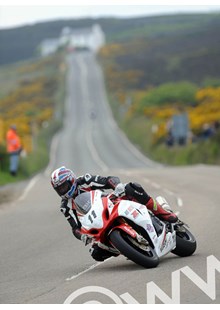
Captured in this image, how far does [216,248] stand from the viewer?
12.6 meters

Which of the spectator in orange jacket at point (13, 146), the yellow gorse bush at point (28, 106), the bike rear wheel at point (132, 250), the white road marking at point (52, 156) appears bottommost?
the yellow gorse bush at point (28, 106)

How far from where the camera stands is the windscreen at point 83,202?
1167 cm

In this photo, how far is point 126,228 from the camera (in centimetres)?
1127

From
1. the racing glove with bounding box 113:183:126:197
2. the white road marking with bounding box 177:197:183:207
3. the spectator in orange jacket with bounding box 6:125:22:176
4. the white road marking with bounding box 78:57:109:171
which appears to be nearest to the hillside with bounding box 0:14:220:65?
the white road marking with bounding box 78:57:109:171

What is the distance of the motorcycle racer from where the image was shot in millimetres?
11758

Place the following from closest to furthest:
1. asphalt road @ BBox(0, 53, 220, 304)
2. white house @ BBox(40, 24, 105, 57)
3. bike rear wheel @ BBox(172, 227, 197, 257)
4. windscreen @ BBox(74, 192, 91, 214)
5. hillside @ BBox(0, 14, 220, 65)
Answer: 1. asphalt road @ BBox(0, 53, 220, 304)
2. windscreen @ BBox(74, 192, 91, 214)
3. bike rear wheel @ BBox(172, 227, 197, 257)
4. hillside @ BBox(0, 14, 220, 65)
5. white house @ BBox(40, 24, 105, 57)

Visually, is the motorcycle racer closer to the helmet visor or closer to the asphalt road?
the helmet visor

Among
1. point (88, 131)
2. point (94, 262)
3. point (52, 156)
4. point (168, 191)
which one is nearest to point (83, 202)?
point (94, 262)

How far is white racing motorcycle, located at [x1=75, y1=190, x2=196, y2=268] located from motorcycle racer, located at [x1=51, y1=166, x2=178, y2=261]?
13cm

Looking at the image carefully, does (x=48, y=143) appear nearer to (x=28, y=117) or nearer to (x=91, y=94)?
(x=28, y=117)

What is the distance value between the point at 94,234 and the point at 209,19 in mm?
142457

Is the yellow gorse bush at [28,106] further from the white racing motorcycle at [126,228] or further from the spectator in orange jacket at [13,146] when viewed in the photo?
the white racing motorcycle at [126,228]

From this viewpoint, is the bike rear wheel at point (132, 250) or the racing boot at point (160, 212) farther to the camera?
the racing boot at point (160, 212)

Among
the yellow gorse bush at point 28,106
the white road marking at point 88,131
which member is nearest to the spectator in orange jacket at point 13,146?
the white road marking at point 88,131
